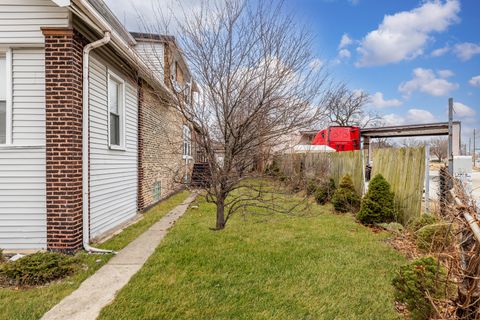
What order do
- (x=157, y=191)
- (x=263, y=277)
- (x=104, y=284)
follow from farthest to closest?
(x=157, y=191) → (x=263, y=277) → (x=104, y=284)

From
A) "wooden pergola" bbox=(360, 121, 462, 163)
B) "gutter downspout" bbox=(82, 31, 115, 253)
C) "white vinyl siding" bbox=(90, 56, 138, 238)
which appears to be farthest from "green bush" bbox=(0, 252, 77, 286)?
"wooden pergola" bbox=(360, 121, 462, 163)

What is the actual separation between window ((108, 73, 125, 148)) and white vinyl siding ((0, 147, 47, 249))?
1.80 m

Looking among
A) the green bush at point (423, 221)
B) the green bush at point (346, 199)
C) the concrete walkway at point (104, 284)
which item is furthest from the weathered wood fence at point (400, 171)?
the concrete walkway at point (104, 284)

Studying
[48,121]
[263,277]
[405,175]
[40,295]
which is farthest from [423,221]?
[48,121]

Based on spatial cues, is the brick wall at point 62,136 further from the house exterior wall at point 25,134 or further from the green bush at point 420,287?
the green bush at point 420,287

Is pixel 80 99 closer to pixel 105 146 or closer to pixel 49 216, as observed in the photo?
pixel 105 146

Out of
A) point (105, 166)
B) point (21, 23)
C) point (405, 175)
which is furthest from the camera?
point (405, 175)

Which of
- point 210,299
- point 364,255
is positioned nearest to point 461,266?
point 210,299

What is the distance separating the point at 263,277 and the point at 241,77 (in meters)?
3.29

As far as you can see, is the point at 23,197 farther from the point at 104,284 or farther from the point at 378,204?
the point at 378,204

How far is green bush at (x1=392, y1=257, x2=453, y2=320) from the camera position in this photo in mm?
2592

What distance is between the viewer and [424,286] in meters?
2.70

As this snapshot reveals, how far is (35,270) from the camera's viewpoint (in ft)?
12.4

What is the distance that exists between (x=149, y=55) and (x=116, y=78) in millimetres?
1071
